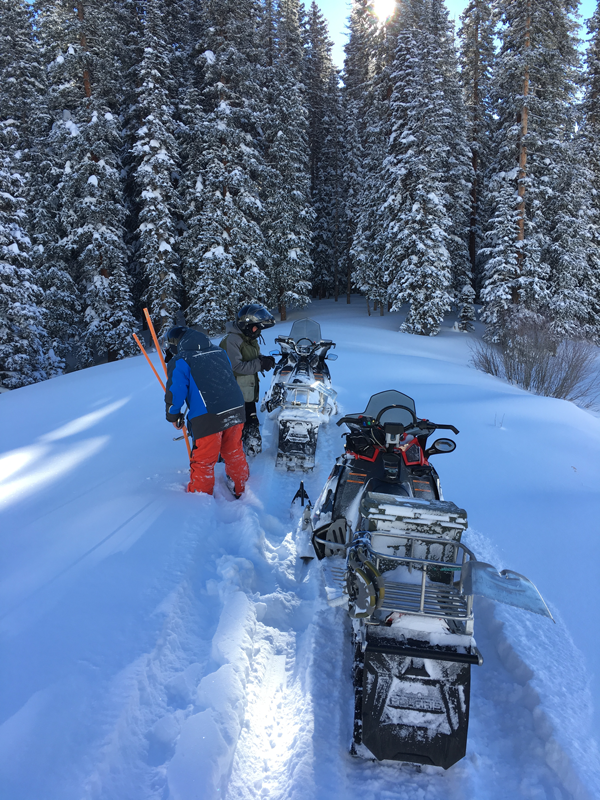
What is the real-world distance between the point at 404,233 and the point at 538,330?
9610mm

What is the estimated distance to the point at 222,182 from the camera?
1866 cm

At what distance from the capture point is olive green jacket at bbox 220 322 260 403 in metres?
5.93

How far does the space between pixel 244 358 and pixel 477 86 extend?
26641 mm

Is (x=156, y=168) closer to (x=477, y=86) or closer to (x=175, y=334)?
(x=175, y=334)

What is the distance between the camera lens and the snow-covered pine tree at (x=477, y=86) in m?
23.2

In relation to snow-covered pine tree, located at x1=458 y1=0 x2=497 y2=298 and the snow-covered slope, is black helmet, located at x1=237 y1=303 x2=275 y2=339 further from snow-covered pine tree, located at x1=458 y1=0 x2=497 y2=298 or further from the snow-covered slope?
snow-covered pine tree, located at x1=458 y1=0 x2=497 y2=298

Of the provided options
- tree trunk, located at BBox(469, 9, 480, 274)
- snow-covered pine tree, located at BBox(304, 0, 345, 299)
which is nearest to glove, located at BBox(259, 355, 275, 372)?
tree trunk, located at BBox(469, 9, 480, 274)

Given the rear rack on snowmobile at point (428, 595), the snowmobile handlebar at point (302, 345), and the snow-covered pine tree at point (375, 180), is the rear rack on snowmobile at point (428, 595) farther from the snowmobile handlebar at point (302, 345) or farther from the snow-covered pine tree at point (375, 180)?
the snow-covered pine tree at point (375, 180)

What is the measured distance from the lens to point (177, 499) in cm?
446

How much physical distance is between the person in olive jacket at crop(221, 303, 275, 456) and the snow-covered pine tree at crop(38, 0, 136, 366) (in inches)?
551

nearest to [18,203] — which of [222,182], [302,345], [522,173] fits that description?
[222,182]

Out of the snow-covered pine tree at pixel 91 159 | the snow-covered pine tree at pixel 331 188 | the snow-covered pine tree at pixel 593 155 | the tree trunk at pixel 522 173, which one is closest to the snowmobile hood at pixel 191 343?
the snow-covered pine tree at pixel 91 159

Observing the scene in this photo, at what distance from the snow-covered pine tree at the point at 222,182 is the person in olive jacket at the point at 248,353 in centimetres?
1294

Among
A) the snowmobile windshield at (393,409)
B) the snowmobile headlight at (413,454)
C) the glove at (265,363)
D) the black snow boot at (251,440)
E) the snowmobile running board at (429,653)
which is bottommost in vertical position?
the black snow boot at (251,440)
